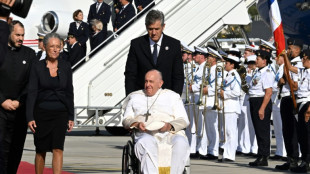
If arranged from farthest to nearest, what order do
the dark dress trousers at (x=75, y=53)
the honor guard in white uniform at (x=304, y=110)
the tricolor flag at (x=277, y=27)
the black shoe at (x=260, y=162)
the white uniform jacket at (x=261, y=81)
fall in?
the dark dress trousers at (x=75, y=53) → the white uniform jacket at (x=261, y=81) → the black shoe at (x=260, y=162) → the tricolor flag at (x=277, y=27) → the honor guard in white uniform at (x=304, y=110)

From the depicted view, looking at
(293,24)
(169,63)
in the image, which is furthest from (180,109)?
(293,24)

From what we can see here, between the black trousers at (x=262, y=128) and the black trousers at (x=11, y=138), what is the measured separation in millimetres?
5190

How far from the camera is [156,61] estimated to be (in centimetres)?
965

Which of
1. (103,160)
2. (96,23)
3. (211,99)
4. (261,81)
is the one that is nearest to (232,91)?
(211,99)

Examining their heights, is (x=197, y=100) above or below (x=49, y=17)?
below

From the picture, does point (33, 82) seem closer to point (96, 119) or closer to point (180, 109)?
point (180, 109)

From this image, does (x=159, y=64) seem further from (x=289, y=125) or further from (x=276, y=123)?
(x=276, y=123)

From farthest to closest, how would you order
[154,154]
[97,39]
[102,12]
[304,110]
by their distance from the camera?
1. [102,12]
2. [97,39]
3. [304,110]
4. [154,154]

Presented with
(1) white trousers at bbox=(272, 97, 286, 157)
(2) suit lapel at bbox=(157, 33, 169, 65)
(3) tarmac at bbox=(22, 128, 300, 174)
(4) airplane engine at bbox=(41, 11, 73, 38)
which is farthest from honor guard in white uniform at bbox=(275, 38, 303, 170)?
(4) airplane engine at bbox=(41, 11, 73, 38)

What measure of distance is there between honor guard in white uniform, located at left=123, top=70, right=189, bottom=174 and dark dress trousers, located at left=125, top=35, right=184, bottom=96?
1.09ft

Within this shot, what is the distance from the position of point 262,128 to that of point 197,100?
2.35 m

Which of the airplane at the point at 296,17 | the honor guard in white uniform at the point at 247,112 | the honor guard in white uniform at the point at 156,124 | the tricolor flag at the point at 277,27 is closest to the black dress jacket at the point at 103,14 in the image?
the airplane at the point at 296,17

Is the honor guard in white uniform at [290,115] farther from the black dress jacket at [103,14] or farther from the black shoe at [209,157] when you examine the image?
the black dress jacket at [103,14]

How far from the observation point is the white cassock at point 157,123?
8.77 metres
